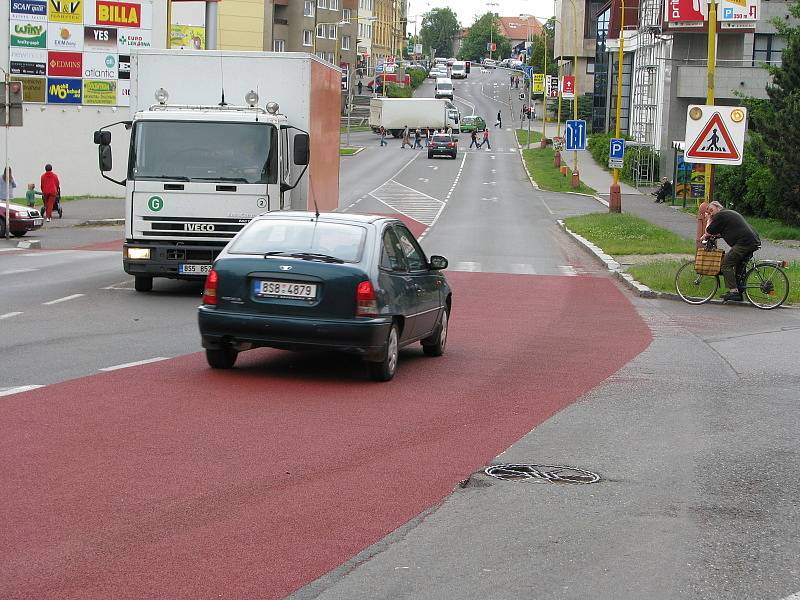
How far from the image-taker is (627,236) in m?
36.0

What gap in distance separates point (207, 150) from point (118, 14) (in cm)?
3312

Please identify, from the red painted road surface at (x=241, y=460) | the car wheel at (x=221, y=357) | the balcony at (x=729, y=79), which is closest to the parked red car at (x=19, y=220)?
the red painted road surface at (x=241, y=460)

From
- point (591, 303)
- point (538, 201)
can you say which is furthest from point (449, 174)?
point (591, 303)

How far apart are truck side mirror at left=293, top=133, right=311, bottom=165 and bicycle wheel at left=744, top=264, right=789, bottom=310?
7.46 meters

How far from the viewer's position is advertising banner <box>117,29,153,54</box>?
4934 centimetres

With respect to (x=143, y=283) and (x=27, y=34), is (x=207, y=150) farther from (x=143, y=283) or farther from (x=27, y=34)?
(x=27, y=34)

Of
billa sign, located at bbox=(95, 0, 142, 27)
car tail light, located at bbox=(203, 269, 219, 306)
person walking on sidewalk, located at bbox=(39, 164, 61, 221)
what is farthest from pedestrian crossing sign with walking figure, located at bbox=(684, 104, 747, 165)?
billa sign, located at bbox=(95, 0, 142, 27)

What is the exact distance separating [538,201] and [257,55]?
41.3m

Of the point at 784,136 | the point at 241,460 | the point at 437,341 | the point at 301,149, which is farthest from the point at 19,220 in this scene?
the point at 241,460

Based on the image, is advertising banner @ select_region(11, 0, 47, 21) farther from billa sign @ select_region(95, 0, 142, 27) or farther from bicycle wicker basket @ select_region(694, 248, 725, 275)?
bicycle wicker basket @ select_region(694, 248, 725, 275)

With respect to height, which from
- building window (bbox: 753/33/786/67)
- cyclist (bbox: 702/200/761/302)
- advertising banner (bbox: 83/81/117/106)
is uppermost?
building window (bbox: 753/33/786/67)

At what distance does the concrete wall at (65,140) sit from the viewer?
50875 mm

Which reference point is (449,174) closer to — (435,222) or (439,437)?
(435,222)

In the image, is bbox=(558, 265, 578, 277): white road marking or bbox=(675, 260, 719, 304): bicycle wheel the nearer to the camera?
bbox=(675, 260, 719, 304): bicycle wheel
